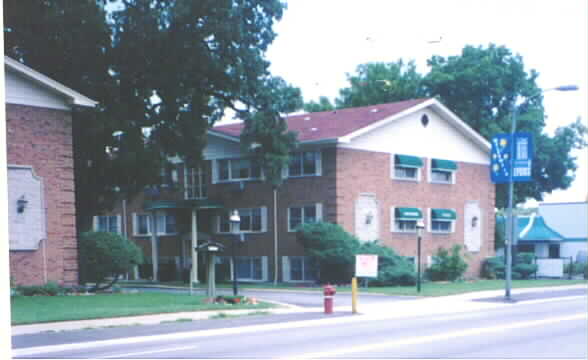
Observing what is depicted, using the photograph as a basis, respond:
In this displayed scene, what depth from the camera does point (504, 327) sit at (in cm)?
1597

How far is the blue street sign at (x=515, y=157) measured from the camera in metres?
26.7

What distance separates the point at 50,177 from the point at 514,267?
27.5 metres

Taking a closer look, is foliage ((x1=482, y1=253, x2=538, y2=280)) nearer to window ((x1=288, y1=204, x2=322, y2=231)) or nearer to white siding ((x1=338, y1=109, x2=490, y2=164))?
white siding ((x1=338, y1=109, x2=490, y2=164))

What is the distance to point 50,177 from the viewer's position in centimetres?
2405

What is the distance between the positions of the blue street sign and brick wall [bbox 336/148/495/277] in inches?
255

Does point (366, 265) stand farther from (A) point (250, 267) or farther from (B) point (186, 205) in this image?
(B) point (186, 205)

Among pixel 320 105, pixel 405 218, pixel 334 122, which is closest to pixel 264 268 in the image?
pixel 405 218

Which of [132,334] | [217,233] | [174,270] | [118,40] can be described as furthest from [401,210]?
[132,334]

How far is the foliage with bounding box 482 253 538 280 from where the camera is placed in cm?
4069

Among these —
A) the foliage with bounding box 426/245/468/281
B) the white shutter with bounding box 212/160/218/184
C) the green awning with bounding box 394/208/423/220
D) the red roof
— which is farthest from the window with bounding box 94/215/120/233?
the foliage with bounding box 426/245/468/281

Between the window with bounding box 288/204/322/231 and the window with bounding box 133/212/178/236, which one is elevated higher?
the window with bounding box 288/204/322/231

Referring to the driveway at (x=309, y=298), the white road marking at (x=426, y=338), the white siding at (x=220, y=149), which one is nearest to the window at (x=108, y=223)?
the white siding at (x=220, y=149)

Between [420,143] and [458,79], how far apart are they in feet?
44.5

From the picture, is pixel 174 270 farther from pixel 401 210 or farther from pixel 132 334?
pixel 132 334
